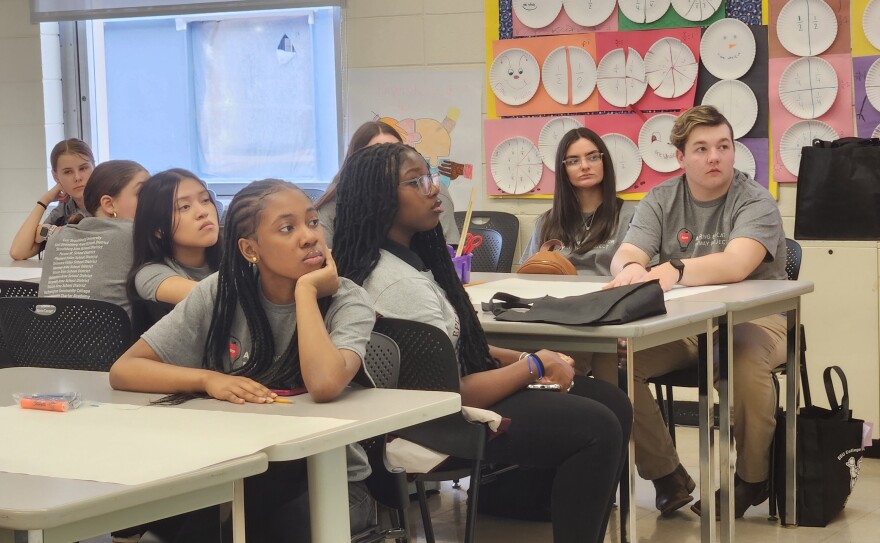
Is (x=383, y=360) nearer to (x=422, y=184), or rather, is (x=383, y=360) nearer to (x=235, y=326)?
(x=235, y=326)

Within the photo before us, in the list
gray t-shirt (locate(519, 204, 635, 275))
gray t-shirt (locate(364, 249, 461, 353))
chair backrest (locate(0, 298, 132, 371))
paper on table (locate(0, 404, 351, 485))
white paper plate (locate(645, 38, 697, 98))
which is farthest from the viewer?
white paper plate (locate(645, 38, 697, 98))

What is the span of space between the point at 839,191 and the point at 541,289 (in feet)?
4.56

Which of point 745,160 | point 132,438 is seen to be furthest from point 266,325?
point 745,160

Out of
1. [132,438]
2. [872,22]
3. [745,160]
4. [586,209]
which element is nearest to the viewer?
[132,438]

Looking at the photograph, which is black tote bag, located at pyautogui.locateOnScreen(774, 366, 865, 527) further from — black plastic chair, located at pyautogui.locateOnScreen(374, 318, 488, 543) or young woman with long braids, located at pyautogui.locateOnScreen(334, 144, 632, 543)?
black plastic chair, located at pyautogui.locateOnScreen(374, 318, 488, 543)

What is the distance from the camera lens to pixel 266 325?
192cm

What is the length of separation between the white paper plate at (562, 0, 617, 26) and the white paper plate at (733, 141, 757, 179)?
80 centimetres

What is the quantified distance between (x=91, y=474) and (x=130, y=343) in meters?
1.18

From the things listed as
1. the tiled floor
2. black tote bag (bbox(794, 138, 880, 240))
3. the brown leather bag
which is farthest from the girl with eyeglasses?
the tiled floor

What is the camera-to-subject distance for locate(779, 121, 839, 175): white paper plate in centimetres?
430

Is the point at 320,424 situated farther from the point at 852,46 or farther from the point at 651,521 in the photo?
the point at 852,46

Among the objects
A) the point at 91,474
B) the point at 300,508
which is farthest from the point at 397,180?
the point at 91,474

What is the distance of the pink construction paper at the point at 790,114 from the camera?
4.25 meters

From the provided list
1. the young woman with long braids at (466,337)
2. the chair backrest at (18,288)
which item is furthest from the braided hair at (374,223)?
the chair backrest at (18,288)
